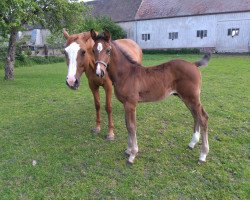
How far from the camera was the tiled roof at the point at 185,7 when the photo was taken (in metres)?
30.8

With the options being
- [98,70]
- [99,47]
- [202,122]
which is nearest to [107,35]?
[99,47]

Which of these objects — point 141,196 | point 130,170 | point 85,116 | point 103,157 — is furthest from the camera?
point 85,116

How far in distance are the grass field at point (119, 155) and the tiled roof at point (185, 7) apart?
26.8m

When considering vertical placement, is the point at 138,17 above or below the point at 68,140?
above

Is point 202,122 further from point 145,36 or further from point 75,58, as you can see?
point 145,36

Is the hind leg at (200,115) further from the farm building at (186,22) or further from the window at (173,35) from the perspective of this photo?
the window at (173,35)

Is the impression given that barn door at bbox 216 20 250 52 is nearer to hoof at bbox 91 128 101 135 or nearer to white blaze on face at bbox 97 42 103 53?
hoof at bbox 91 128 101 135

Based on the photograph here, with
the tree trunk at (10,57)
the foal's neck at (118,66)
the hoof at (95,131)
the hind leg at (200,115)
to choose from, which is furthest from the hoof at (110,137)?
the tree trunk at (10,57)

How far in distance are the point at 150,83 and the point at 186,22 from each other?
32.2m

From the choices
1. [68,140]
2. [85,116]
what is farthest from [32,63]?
[68,140]

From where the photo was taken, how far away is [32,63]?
75.1 feet

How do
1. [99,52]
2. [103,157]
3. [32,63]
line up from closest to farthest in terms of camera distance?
[99,52] → [103,157] → [32,63]

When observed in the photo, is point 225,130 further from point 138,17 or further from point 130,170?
point 138,17

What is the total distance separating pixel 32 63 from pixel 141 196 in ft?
70.7
